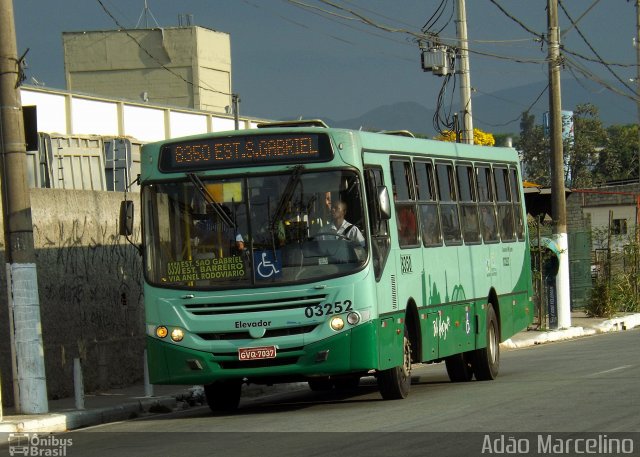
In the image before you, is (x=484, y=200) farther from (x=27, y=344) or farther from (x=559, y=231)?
(x=559, y=231)

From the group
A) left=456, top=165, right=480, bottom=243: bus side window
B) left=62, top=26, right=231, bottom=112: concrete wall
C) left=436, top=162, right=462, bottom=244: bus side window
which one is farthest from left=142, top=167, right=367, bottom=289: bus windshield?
left=62, top=26, right=231, bottom=112: concrete wall

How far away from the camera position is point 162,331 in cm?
1396

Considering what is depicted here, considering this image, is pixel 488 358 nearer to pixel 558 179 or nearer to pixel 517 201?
pixel 517 201

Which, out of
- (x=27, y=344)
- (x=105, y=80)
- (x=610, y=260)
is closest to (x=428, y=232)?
(x=27, y=344)

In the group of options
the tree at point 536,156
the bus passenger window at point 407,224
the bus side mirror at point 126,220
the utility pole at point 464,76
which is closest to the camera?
the bus side mirror at point 126,220

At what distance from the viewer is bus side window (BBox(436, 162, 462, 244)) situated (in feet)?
55.0

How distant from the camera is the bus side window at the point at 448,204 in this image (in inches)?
659

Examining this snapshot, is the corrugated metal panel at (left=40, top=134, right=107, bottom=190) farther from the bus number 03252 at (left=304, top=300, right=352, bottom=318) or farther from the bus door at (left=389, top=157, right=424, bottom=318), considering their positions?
the bus number 03252 at (left=304, top=300, right=352, bottom=318)

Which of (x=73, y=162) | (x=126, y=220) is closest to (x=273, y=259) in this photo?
(x=126, y=220)

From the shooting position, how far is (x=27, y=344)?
14.8 m

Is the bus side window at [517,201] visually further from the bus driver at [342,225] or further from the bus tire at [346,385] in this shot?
the bus driver at [342,225]

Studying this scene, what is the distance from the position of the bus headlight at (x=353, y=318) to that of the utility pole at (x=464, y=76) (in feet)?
49.6

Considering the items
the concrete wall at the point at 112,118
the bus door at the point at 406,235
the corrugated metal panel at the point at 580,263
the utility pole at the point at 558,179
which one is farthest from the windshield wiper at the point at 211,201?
the corrugated metal panel at the point at 580,263

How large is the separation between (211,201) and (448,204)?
167 inches
